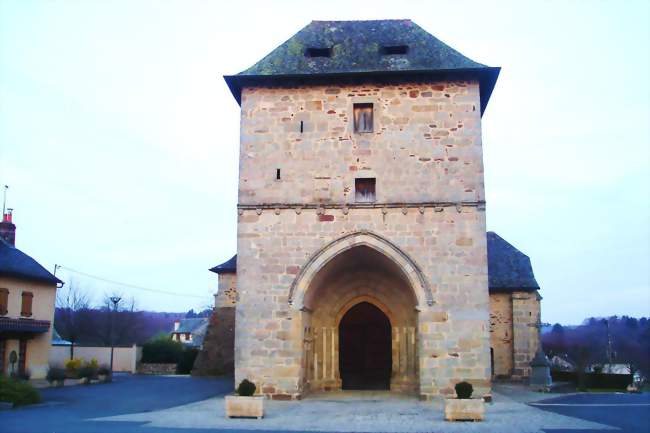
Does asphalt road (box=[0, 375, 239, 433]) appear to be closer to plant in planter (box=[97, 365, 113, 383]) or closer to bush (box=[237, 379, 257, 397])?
bush (box=[237, 379, 257, 397])

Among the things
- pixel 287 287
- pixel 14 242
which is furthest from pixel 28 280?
pixel 287 287

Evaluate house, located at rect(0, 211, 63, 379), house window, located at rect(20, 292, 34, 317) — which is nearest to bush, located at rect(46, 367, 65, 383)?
house, located at rect(0, 211, 63, 379)

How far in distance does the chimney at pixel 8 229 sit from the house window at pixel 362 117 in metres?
17.9

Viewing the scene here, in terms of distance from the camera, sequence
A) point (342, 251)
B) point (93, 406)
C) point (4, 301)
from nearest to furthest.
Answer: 1. point (93, 406)
2. point (342, 251)
3. point (4, 301)

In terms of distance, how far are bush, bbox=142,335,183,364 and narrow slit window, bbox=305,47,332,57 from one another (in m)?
21.7

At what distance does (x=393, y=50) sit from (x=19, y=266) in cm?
1750

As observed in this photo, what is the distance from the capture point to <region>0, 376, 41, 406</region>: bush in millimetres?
14789

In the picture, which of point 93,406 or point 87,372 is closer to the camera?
point 93,406

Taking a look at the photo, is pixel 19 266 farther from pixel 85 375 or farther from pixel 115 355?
pixel 115 355

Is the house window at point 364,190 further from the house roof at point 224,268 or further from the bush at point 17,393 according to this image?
the house roof at point 224,268

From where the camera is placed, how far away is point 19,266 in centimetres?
2578

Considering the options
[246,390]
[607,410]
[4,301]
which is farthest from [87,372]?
[607,410]

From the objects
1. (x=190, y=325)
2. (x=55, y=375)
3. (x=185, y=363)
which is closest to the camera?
(x=55, y=375)

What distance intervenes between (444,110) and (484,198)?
8.72 ft
